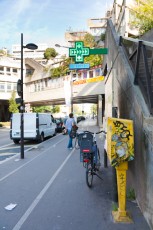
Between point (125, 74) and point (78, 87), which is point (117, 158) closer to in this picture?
point (125, 74)

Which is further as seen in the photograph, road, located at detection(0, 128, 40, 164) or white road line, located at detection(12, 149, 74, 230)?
road, located at detection(0, 128, 40, 164)

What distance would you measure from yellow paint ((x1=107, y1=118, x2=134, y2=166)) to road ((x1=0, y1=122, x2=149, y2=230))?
105 cm

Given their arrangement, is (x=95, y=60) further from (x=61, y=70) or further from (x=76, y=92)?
(x=61, y=70)

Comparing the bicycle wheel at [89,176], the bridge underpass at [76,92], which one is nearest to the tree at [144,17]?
the bridge underpass at [76,92]

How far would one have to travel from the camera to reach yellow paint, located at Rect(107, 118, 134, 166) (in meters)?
4.30

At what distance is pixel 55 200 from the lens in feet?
17.9

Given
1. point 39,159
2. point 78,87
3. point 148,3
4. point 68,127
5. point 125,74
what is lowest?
point 39,159

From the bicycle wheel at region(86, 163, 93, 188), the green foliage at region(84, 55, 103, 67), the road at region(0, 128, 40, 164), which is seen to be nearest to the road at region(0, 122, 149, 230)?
the bicycle wheel at region(86, 163, 93, 188)

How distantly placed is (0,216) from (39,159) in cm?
592

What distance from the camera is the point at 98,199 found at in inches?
216

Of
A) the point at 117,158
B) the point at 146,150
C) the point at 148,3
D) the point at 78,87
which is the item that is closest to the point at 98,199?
the point at 117,158

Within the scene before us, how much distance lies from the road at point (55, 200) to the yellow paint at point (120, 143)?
105 centimetres

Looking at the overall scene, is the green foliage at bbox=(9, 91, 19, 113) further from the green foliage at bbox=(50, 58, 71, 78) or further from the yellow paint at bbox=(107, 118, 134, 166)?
the yellow paint at bbox=(107, 118, 134, 166)

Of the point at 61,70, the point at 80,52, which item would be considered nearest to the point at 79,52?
the point at 80,52
